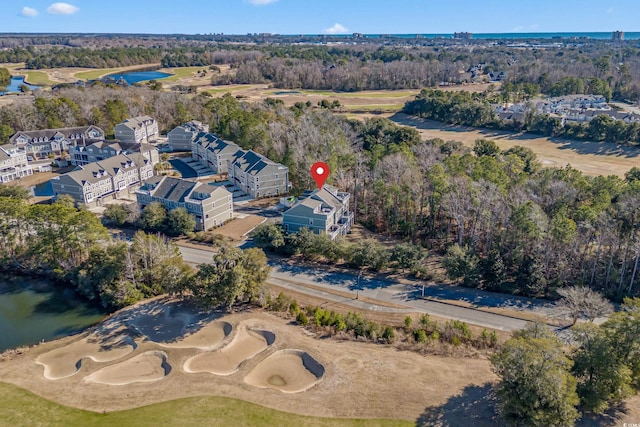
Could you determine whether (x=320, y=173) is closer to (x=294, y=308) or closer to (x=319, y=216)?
(x=319, y=216)

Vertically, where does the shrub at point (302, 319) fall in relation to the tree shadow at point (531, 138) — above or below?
below

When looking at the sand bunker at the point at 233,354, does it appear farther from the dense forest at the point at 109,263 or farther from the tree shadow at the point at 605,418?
the tree shadow at the point at 605,418

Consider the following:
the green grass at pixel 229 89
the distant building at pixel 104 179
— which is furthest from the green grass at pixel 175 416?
the green grass at pixel 229 89

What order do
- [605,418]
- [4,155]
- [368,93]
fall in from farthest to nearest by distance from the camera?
[368,93] < [4,155] < [605,418]

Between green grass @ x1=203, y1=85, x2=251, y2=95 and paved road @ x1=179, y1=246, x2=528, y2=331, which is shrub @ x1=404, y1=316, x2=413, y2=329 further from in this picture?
green grass @ x1=203, y1=85, x2=251, y2=95

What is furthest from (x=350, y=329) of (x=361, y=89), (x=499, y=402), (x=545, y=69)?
(x=545, y=69)

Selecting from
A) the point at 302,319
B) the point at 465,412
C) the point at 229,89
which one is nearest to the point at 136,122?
the point at 229,89

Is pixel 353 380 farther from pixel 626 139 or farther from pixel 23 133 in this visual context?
pixel 626 139
